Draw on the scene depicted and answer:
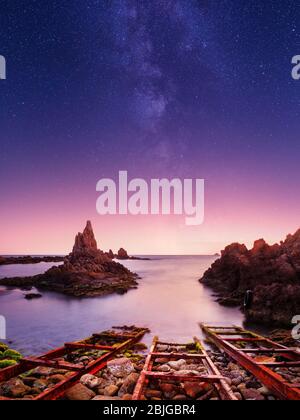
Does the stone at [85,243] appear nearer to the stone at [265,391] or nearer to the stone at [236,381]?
the stone at [236,381]

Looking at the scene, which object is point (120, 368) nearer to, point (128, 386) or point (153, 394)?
point (128, 386)

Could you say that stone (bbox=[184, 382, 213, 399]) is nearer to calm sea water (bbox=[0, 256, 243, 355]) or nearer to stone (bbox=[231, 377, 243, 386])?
stone (bbox=[231, 377, 243, 386])

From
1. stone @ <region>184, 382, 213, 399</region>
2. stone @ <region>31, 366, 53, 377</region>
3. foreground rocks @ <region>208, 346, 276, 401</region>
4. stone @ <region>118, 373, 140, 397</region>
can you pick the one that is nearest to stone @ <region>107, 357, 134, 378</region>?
stone @ <region>118, 373, 140, 397</region>

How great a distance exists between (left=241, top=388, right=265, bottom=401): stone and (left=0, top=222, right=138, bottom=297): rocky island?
99.2ft

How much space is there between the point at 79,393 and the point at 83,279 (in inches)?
1552

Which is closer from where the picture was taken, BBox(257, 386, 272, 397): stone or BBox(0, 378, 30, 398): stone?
BBox(0, 378, 30, 398): stone

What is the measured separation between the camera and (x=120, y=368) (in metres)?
7.88

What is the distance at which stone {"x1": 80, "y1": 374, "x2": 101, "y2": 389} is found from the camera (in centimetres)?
632

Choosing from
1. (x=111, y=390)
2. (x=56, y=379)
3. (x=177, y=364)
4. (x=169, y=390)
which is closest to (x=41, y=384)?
(x=56, y=379)

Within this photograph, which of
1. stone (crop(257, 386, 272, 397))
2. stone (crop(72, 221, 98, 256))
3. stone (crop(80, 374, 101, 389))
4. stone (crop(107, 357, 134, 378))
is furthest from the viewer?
stone (crop(72, 221, 98, 256))
